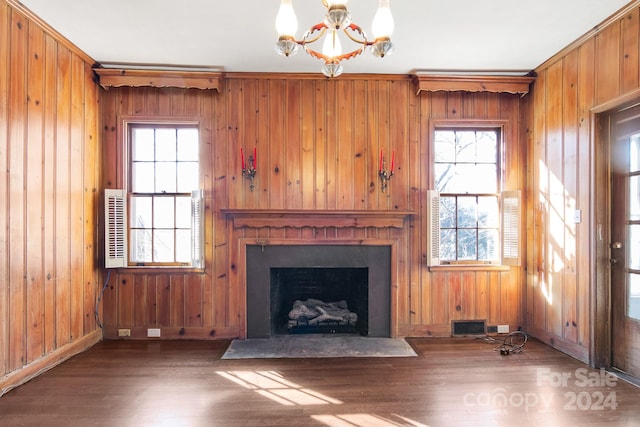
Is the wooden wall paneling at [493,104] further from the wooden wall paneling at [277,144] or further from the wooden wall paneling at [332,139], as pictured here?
the wooden wall paneling at [277,144]

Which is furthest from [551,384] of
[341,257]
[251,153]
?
[251,153]

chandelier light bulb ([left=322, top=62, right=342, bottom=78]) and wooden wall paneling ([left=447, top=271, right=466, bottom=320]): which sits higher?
chandelier light bulb ([left=322, top=62, right=342, bottom=78])

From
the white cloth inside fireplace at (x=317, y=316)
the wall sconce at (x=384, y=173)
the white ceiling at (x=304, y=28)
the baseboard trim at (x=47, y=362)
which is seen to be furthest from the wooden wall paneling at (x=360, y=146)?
the baseboard trim at (x=47, y=362)

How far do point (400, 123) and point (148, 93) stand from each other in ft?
8.57

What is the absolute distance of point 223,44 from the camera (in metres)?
3.02

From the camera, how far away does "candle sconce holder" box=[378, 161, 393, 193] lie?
3.55 metres

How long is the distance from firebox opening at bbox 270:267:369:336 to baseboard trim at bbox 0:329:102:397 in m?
1.73

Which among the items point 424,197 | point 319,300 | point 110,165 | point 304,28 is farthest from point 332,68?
point 110,165

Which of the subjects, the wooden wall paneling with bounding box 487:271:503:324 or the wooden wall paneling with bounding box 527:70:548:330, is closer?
the wooden wall paneling with bounding box 527:70:548:330

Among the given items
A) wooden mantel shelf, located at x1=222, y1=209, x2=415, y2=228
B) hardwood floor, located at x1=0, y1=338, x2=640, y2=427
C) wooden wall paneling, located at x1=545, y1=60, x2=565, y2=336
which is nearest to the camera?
hardwood floor, located at x1=0, y1=338, x2=640, y2=427

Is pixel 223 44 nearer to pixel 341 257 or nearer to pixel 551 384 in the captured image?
pixel 341 257

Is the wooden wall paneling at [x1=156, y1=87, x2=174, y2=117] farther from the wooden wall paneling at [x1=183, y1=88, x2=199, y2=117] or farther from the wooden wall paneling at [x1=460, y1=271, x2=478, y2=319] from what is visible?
the wooden wall paneling at [x1=460, y1=271, x2=478, y2=319]

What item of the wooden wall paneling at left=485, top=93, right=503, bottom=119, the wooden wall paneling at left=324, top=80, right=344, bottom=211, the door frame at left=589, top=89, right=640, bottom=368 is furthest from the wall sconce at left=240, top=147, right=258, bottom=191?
the door frame at left=589, top=89, right=640, bottom=368

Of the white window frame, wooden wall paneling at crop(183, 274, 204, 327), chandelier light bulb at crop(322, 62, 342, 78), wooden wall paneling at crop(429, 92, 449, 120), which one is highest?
wooden wall paneling at crop(429, 92, 449, 120)
